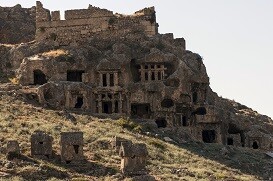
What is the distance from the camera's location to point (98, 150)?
45062 millimetres

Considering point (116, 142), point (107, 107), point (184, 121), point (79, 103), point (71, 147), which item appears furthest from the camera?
point (107, 107)

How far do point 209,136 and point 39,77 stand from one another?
16017mm

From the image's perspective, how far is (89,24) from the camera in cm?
6575

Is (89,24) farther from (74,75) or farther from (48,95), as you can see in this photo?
(48,95)

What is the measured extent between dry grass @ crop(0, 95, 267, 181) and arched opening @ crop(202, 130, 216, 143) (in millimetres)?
4865

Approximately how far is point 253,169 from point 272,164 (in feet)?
10.8

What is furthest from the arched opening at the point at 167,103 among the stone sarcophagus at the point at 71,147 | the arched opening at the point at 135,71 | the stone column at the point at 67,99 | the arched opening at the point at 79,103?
the stone sarcophagus at the point at 71,147

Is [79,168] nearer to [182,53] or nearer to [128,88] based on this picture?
[128,88]

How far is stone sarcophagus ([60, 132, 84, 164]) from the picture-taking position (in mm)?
41031

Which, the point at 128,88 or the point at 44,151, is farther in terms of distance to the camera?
the point at 128,88

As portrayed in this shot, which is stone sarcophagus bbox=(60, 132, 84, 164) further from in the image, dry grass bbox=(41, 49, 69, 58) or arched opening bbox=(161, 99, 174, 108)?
dry grass bbox=(41, 49, 69, 58)

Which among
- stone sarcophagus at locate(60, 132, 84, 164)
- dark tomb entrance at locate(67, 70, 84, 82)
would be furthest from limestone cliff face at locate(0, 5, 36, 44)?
stone sarcophagus at locate(60, 132, 84, 164)

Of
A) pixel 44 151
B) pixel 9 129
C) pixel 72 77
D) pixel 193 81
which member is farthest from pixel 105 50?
pixel 44 151

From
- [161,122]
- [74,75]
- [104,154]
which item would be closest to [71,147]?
[104,154]
